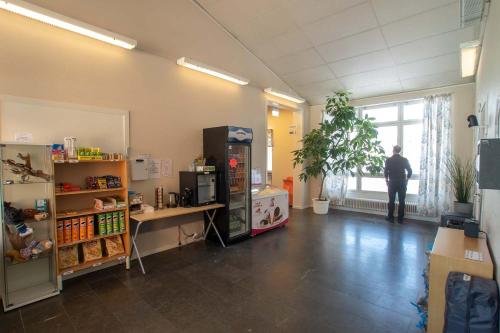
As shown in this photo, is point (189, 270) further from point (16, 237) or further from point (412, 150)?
point (412, 150)

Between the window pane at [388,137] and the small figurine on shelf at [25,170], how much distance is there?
6.56 m

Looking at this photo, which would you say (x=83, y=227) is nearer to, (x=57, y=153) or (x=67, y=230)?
(x=67, y=230)

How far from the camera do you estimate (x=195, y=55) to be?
3881 millimetres

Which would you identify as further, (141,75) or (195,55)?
(195,55)

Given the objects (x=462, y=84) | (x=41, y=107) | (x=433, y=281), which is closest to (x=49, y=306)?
(x=41, y=107)

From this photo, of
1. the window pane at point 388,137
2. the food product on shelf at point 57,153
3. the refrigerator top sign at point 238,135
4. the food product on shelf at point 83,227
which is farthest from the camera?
the window pane at point 388,137

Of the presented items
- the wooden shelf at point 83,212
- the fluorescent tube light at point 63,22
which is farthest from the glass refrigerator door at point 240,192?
the fluorescent tube light at point 63,22

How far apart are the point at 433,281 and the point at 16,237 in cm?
369

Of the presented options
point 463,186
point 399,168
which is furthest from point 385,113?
point 463,186

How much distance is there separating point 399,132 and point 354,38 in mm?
3021

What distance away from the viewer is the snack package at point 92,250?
293 cm

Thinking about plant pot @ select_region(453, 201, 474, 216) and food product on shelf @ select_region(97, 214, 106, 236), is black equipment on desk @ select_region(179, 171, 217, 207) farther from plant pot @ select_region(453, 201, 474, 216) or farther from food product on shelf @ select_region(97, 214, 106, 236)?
plant pot @ select_region(453, 201, 474, 216)

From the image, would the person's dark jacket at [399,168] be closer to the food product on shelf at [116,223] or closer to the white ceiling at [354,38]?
the white ceiling at [354,38]

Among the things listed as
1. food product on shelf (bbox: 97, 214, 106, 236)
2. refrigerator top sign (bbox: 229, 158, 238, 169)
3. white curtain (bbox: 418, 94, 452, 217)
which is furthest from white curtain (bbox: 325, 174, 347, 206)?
food product on shelf (bbox: 97, 214, 106, 236)
